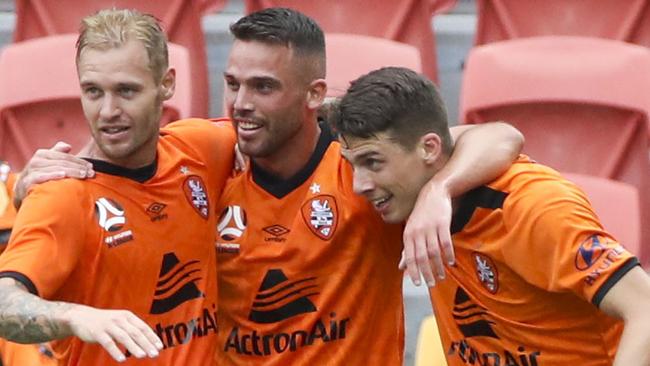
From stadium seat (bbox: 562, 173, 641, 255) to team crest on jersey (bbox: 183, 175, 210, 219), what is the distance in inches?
57.9

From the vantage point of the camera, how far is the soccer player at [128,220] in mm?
4059

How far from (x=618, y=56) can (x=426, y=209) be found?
→ 2.13m

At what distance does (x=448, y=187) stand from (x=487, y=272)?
26 cm

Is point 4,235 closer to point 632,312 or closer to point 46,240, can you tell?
point 46,240

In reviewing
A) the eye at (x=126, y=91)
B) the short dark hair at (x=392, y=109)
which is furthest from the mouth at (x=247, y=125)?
the eye at (x=126, y=91)

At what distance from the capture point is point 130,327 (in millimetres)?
3570

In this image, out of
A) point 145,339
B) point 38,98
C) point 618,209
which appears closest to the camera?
point 145,339

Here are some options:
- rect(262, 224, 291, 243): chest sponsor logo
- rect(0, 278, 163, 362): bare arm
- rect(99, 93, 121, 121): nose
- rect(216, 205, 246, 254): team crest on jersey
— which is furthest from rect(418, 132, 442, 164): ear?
rect(0, 278, 163, 362): bare arm

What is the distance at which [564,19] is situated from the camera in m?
6.64

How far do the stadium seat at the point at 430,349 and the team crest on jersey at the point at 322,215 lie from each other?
1.98 feet

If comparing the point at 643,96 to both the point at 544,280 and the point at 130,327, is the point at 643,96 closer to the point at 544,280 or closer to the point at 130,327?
the point at 544,280

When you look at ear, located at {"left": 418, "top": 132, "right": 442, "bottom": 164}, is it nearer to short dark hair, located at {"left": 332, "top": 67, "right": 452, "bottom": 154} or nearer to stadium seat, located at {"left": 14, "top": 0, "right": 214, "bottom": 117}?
short dark hair, located at {"left": 332, "top": 67, "right": 452, "bottom": 154}

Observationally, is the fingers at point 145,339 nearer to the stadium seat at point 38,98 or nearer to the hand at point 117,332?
the hand at point 117,332

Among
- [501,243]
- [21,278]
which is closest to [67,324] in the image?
[21,278]
